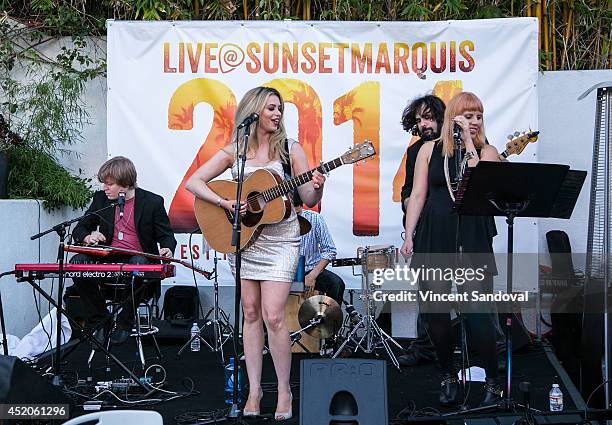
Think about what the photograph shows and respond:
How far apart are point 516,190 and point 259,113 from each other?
1439 mm

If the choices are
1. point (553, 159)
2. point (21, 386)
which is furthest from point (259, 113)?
point (553, 159)

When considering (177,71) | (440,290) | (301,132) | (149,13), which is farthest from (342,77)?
(440,290)

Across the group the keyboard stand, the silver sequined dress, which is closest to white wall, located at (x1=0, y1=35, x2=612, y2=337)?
the keyboard stand

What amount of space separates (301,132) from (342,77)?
23.2 inches

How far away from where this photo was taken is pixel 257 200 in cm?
480

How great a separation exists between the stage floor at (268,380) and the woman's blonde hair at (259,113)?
57.7 inches

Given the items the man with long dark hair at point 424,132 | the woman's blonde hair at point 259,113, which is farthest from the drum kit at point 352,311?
the woman's blonde hair at point 259,113

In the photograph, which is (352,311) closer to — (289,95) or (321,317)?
(321,317)

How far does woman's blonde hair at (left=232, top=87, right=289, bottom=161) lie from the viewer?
4762mm

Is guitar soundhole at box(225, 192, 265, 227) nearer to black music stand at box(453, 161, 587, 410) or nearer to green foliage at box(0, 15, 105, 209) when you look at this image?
black music stand at box(453, 161, 587, 410)

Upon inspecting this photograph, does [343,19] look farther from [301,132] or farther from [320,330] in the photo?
[320,330]

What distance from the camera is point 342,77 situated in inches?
294

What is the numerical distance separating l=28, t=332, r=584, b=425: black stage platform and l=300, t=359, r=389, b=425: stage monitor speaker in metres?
0.59

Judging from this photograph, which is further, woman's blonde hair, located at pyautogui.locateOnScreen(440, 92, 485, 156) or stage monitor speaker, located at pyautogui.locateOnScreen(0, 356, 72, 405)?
woman's blonde hair, located at pyautogui.locateOnScreen(440, 92, 485, 156)
